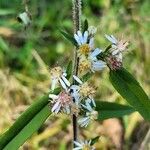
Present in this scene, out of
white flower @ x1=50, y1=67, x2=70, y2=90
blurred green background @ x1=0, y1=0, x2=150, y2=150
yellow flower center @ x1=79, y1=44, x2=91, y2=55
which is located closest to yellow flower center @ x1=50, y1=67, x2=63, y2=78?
white flower @ x1=50, y1=67, x2=70, y2=90

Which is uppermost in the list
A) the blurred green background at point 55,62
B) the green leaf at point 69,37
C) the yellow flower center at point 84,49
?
the green leaf at point 69,37

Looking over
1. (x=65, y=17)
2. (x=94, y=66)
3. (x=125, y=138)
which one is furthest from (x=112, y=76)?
(x=65, y=17)

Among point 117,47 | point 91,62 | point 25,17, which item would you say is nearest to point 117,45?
point 117,47

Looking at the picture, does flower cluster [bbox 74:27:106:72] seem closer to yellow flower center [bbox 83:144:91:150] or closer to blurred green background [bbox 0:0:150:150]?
yellow flower center [bbox 83:144:91:150]

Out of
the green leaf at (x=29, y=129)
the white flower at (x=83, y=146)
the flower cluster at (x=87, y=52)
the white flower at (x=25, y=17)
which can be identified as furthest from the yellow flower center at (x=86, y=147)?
the white flower at (x=25, y=17)

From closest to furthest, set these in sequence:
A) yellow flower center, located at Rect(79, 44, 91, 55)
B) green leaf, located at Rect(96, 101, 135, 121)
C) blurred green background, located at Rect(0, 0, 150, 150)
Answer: yellow flower center, located at Rect(79, 44, 91, 55), green leaf, located at Rect(96, 101, 135, 121), blurred green background, located at Rect(0, 0, 150, 150)

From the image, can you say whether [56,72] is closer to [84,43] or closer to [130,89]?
[84,43]

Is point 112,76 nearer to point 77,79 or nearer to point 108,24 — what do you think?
point 77,79

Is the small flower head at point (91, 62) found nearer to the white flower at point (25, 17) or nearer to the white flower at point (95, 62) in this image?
the white flower at point (95, 62)
